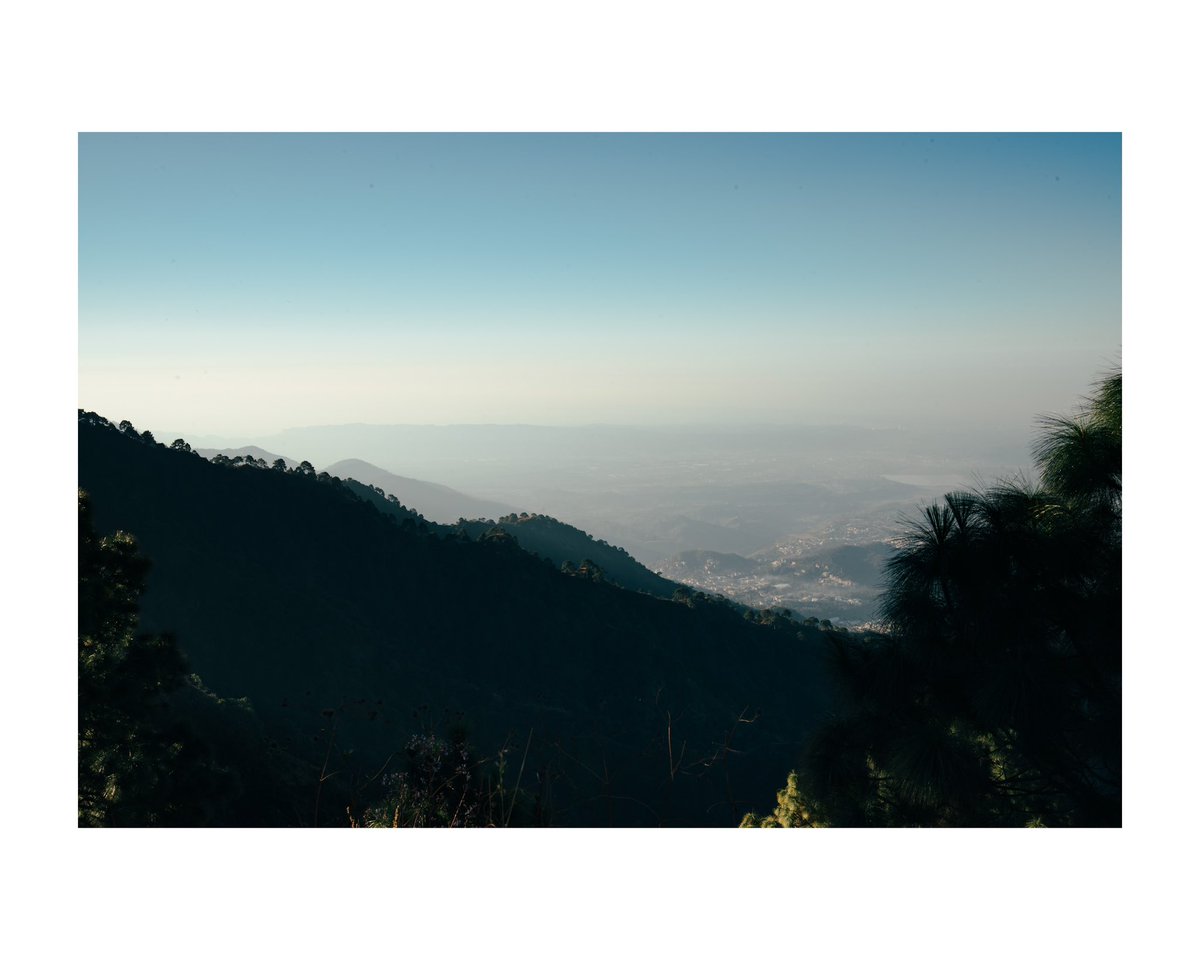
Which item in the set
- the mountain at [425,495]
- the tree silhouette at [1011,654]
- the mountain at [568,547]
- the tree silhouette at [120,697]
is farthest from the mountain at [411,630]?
the mountain at [425,495]

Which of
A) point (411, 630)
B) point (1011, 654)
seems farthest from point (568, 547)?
point (1011, 654)

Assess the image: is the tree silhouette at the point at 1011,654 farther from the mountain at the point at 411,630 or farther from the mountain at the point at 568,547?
the mountain at the point at 568,547

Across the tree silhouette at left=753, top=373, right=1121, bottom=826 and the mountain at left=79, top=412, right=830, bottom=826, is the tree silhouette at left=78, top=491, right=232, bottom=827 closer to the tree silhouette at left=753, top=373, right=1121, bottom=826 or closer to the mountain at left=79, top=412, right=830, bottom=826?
the tree silhouette at left=753, top=373, right=1121, bottom=826

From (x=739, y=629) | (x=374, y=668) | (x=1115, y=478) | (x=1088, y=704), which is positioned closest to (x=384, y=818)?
(x=1088, y=704)

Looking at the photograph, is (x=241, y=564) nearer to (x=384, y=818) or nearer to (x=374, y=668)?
(x=374, y=668)

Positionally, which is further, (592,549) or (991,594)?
(592,549)

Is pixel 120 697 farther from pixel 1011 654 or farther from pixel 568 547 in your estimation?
pixel 568 547
